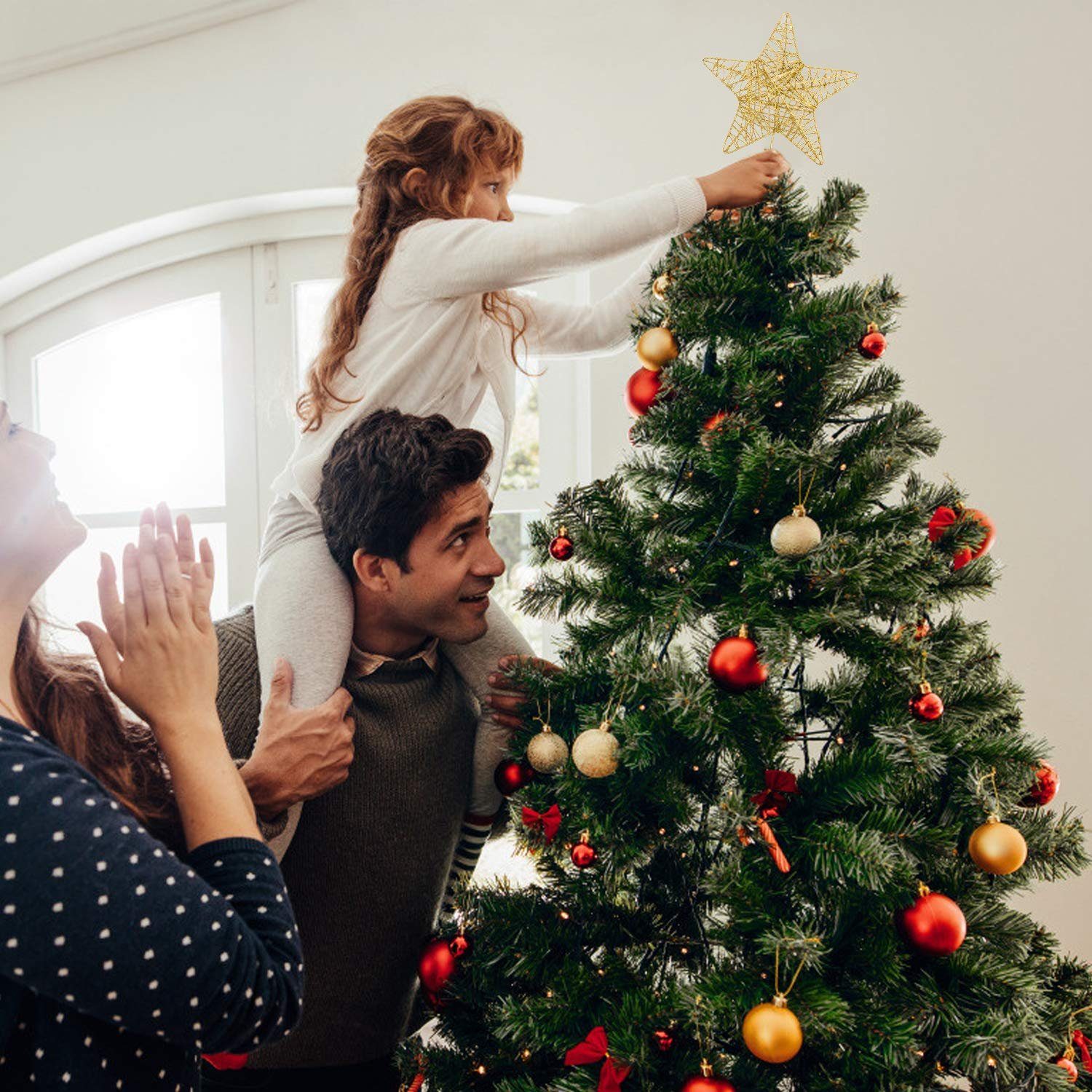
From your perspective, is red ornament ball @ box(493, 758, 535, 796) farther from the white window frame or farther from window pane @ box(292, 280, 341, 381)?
window pane @ box(292, 280, 341, 381)

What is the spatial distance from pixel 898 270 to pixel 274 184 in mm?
1386

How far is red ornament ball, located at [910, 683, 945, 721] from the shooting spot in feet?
3.19

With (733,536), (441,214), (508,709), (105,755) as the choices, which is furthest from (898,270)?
(105,755)

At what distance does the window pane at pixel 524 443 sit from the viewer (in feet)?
7.61

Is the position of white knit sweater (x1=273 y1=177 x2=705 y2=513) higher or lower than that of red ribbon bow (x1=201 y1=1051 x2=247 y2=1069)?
higher

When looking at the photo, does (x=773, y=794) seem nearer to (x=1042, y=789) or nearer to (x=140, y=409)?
(x=1042, y=789)

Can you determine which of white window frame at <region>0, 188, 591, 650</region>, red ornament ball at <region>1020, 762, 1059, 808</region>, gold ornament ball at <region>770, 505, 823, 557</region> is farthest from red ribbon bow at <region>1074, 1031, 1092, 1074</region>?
white window frame at <region>0, 188, 591, 650</region>

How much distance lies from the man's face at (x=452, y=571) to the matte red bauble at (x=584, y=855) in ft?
1.24

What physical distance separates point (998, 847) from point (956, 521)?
1.16ft

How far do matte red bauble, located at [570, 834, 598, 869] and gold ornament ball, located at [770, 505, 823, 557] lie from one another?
0.38m

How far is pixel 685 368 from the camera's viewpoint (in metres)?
1.11

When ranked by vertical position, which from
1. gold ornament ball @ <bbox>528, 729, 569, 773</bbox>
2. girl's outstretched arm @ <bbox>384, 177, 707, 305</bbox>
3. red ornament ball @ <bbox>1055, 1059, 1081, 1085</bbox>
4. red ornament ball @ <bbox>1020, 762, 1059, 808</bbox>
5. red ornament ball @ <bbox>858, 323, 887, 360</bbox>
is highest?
girl's outstretched arm @ <bbox>384, 177, 707, 305</bbox>

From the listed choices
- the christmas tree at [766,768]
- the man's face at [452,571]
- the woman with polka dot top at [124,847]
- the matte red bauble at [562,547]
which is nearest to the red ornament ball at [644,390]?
the christmas tree at [766,768]

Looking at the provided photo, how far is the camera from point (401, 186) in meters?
1.46
